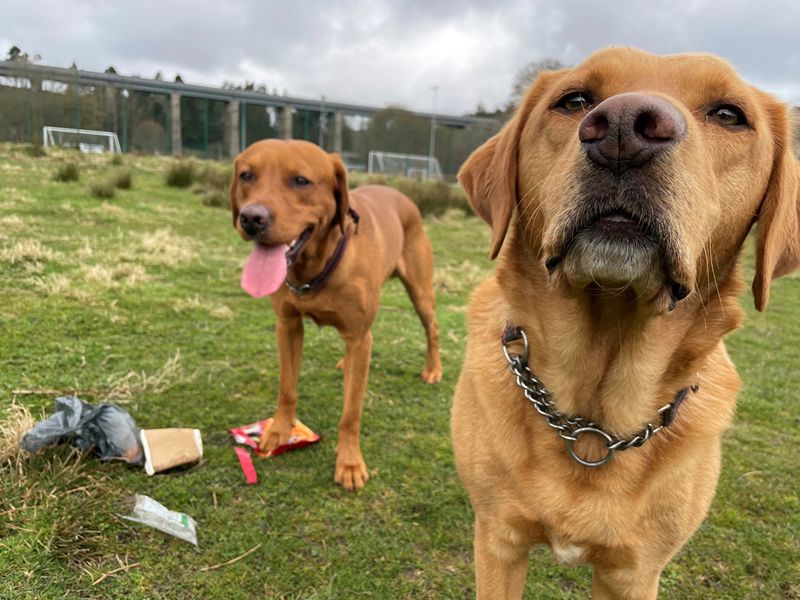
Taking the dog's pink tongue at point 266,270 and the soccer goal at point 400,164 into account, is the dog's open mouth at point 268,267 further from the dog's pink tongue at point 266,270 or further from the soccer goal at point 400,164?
the soccer goal at point 400,164

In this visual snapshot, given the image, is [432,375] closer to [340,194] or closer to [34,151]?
[340,194]

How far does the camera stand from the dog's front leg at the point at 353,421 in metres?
3.15

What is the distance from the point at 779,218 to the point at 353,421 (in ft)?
7.74

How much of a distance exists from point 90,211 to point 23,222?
1.88 metres

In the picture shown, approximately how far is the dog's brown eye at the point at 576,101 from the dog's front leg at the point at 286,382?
218cm

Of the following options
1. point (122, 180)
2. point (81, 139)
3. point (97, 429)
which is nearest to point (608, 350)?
point (97, 429)

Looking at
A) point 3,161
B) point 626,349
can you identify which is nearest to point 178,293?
point 626,349

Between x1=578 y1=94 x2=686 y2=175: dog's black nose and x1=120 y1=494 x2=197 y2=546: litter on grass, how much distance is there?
2.27 m

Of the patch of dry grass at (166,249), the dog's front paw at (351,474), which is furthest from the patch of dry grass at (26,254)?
the dog's front paw at (351,474)

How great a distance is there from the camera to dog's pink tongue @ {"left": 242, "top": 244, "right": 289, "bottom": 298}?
317 centimetres

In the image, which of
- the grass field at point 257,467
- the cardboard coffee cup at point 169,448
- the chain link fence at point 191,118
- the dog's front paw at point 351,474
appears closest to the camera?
the grass field at point 257,467

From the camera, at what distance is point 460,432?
2.11 metres

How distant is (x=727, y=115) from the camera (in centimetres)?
169

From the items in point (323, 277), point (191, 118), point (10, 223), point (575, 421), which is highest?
point (191, 118)
